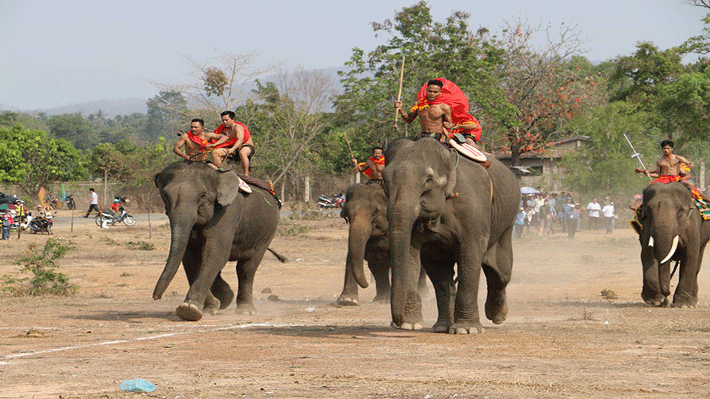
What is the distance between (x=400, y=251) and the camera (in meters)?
8.74

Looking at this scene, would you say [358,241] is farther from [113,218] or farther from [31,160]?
[31,160]

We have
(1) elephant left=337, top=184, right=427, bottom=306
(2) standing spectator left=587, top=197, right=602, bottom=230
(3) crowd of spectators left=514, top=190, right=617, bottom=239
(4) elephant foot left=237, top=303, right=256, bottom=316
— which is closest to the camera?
(1) elephant left=337, top=184, right=427, bottom=306

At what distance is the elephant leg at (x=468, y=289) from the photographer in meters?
9.54

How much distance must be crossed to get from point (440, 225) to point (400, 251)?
80cm

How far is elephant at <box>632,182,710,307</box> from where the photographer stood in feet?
46.3

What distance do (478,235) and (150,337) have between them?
3.51 m

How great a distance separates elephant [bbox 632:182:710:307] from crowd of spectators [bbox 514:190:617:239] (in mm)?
18830

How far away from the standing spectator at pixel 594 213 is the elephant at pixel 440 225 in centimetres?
2873

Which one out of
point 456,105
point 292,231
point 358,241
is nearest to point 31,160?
point 292,231

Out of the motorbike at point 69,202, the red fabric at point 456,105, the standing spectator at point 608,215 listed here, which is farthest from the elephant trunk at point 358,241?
the motorbike at point 69,202

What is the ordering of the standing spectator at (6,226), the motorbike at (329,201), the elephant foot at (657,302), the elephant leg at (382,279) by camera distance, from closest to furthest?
the elephant foot at (657,302) → the elephant leg at (382,279) → the standing spectator at (6,226) → the motorbike at (329,201)

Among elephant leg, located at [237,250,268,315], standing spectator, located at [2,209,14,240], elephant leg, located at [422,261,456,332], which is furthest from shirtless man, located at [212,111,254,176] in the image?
standing spectator, located at [2,209,14,240]

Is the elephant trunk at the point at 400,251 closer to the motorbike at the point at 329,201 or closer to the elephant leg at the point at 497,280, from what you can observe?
the elephant leg at the point at 497,280

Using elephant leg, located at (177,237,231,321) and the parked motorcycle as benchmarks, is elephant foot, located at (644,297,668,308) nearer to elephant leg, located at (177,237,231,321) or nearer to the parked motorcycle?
elephant leg, located at (177,237,231,321)
